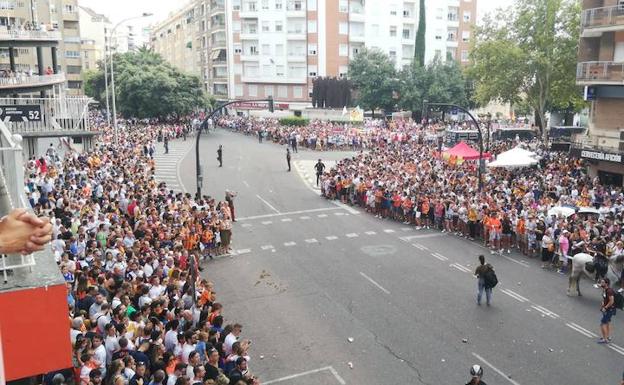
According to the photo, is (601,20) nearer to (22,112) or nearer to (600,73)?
(600,73)

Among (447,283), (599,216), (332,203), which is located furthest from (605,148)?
(447,283)

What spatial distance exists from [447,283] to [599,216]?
7196 millimetres

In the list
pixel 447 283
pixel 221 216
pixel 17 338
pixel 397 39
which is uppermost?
pixel 397 39

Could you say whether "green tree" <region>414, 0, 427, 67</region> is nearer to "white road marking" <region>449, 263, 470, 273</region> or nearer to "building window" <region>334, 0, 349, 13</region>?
"building window" <region>334, 0, 349, 13</region>

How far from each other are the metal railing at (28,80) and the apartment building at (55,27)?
24240 mm

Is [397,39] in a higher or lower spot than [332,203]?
higher

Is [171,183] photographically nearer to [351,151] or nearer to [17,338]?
[351,151]

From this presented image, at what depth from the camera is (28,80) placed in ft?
118

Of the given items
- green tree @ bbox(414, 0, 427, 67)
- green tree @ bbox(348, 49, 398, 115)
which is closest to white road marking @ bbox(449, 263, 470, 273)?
green tree @ bbox(348, 49, 398, 115)

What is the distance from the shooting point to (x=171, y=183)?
32.7 metres

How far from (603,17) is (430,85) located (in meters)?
→ 37.2

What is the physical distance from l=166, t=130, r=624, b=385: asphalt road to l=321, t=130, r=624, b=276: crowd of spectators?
0.80 metres

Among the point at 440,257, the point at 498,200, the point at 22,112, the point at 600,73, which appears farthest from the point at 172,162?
the point at 600,73

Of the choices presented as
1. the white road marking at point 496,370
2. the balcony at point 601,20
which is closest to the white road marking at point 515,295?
the white road marking at point 496,370
